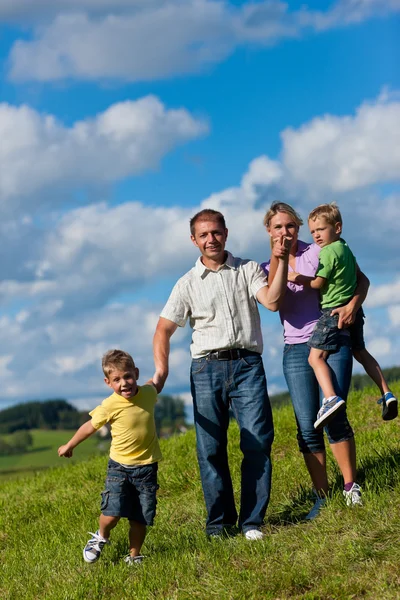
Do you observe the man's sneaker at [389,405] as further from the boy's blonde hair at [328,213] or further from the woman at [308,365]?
the boy's blonde hair at [328,213]

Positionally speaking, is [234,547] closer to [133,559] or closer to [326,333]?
[133,559]

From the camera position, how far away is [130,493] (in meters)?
6.74

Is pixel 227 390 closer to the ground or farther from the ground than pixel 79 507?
farther from the ground

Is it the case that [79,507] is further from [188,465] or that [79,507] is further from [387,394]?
[387,394]

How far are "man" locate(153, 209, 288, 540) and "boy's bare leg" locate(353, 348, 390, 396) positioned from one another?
1.42 m

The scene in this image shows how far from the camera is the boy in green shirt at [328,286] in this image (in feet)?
21.7

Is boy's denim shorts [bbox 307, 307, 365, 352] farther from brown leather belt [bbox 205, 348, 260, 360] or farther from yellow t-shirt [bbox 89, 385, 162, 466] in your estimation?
yellow t-shirt [bbox 89, 385, 162, 466]

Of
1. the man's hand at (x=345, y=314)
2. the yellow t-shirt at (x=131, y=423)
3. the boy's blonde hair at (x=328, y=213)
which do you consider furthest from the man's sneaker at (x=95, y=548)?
the boy's blonde hair at (x=328, y=213)

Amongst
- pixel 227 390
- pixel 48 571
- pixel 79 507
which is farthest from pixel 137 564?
pixel 79 507

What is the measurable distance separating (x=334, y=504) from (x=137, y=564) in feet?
5.66

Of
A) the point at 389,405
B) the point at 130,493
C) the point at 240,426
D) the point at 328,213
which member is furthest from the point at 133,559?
the point at 328,213

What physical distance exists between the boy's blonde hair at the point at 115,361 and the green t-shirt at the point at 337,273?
175 centimetres

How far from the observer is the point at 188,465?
1031 cm

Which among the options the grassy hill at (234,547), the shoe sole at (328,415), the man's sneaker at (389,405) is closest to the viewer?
the grassy hill at (234,547)
